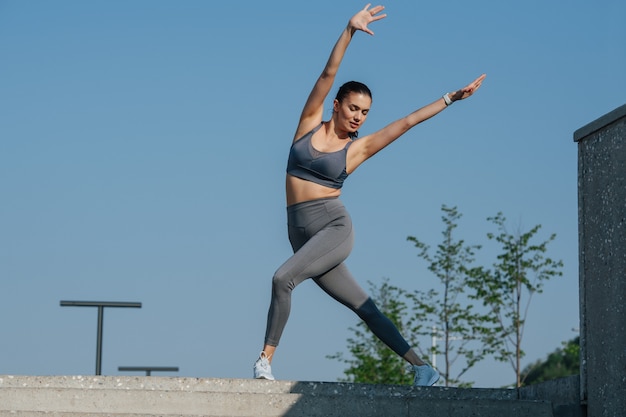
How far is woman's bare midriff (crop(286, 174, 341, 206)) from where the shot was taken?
855 centimetres

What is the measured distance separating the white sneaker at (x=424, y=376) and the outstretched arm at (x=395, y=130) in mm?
1653

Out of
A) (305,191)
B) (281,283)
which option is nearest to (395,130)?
(305,191)

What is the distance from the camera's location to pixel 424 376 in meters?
8.77

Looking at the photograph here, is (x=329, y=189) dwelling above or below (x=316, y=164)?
below

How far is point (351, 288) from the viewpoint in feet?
28.6

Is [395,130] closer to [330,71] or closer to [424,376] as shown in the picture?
[330,71]

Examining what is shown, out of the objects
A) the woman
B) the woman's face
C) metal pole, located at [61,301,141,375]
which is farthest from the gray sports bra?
metal pole, located at [61,301,141,375]

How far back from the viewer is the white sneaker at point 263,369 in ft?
27.5

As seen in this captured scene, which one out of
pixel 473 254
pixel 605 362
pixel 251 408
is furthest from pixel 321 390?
pixel 473 254

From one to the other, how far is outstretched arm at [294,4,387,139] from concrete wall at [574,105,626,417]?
1.79 meters

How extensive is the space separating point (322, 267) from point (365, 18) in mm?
1896

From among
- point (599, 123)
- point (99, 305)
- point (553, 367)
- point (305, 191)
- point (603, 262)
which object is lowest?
point (603, 262)

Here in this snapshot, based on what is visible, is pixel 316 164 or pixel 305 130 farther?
pixel 305 130

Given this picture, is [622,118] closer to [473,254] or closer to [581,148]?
[581,148]
